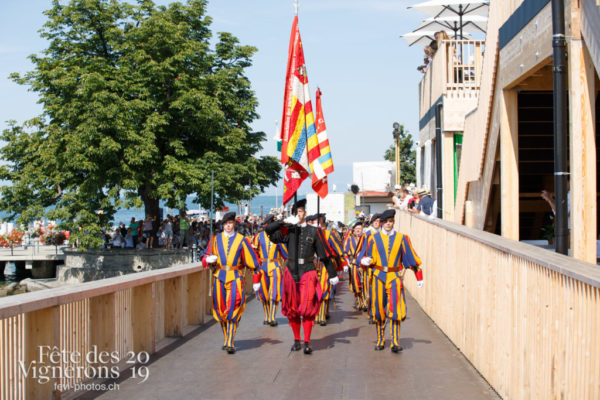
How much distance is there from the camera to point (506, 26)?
14.1m

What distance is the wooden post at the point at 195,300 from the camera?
41.6ft

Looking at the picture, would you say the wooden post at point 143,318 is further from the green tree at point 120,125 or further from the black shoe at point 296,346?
the green tree at point 120,125

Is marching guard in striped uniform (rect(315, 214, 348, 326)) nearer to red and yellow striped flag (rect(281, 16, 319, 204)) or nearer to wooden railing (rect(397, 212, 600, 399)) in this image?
red and yellow striped flag (rect(281, 16, 319, 204))

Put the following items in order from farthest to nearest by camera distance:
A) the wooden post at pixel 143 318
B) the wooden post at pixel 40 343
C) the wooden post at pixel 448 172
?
the wooden post at pixel 448 172 < the wooden post at pixel 143 318 < the wooden post at pixel 40 343

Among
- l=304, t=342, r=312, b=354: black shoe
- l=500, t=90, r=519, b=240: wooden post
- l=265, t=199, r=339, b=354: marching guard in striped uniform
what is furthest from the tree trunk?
l=304, t=342, r=312, b=354: black shoe

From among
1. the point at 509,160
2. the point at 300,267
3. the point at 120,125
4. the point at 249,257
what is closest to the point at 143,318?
the point at 249,257

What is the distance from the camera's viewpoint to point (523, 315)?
6703 mm

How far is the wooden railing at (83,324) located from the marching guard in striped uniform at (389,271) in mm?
3057

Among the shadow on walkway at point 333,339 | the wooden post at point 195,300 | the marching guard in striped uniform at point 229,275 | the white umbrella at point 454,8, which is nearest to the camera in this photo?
the marching guard in striped uniform at point 229,275

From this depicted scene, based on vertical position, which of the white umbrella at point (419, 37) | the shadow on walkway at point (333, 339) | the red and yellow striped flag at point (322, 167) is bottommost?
the shadow on walkway at point (333, 339)

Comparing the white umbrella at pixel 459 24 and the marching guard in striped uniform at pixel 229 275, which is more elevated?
the white umbrella at pixel 459 24

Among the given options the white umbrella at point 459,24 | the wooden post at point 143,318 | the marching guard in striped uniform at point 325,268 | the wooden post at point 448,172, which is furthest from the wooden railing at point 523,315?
the white umbrella at point 459,24

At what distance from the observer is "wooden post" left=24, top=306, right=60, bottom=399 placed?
659cm

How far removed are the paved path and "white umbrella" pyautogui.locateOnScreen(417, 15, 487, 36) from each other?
57.9ft
